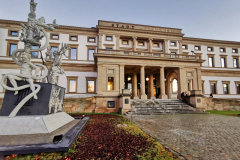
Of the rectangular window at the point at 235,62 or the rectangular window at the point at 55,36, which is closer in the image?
the rectangular window at the point at 55,36

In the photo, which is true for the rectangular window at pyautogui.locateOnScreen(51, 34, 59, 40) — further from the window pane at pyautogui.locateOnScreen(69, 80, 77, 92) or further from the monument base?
the monument base

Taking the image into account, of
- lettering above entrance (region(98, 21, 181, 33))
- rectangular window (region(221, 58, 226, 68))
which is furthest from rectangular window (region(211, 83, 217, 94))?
lettering above entrance (region(98, 21, 181, 33))

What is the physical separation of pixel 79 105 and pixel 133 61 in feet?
35.5

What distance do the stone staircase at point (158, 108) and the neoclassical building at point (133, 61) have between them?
9.53 feet

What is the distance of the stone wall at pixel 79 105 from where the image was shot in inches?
707

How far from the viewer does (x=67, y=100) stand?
59.6 feet

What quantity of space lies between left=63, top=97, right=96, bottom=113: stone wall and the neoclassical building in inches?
49.9

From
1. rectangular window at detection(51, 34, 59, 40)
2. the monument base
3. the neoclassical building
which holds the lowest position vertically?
the monument base

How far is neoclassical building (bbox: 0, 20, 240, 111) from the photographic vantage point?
69.4 feet

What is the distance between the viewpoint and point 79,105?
60.7ft

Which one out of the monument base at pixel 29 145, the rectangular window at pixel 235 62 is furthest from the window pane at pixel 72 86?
the rectangular window at pixel 235 62

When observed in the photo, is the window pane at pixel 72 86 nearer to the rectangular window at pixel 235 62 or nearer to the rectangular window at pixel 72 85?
the rectangular window at pixel 72 85

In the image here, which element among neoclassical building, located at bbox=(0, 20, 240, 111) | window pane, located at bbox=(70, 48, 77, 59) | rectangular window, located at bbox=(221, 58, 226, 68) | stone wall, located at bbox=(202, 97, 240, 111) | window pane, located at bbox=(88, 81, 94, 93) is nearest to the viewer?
stone wall, located at bbox=(202, 97, 240, 111)

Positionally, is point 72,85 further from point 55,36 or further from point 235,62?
point 235,62
